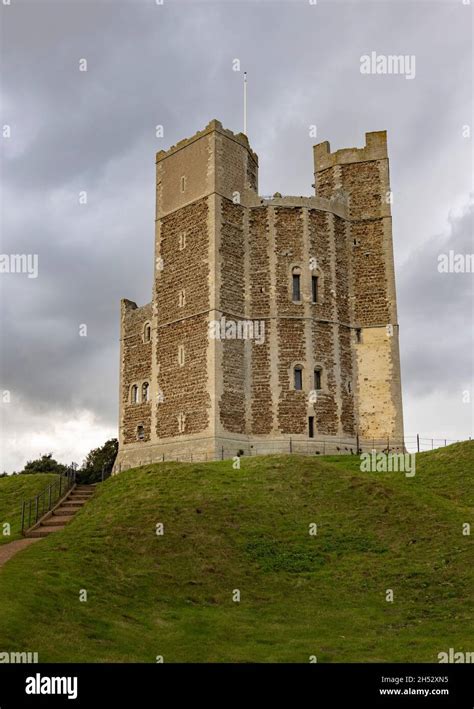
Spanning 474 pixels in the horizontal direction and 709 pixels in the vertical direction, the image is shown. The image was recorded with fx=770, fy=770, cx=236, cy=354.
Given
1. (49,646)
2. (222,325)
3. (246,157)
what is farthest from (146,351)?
(49,646)

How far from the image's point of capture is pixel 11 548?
82.9ft

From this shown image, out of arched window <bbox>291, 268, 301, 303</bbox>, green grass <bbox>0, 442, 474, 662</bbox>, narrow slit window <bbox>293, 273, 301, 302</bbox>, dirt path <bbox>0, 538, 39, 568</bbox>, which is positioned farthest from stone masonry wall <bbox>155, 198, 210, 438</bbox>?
dirt path <bbox>0, 538, 39, 568</bbox>

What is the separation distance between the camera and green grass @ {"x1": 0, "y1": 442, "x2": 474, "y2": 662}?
17016 millimetres

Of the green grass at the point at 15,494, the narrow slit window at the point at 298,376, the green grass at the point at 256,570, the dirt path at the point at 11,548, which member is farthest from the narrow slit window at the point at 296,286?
the dirt path at the point at 11,548

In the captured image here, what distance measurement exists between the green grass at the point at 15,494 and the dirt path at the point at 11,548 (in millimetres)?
1690

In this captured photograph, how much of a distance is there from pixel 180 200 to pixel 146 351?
948 centimetres

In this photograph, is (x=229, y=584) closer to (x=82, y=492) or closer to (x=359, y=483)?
(x=359, y=483)

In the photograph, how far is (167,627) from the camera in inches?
735

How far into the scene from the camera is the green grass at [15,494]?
31106 mm

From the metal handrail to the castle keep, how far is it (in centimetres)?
718
